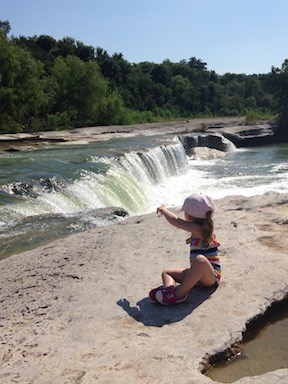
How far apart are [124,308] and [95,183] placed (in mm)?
7716

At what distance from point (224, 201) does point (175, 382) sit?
4939mm

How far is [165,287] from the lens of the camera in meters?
3.66

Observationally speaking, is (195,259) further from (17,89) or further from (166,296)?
(17,89)

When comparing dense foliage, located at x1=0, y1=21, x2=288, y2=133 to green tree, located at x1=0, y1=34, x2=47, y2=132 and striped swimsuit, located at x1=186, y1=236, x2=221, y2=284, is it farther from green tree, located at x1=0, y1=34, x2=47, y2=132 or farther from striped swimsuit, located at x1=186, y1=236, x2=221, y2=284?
striped swimsuit, located at x1=186, y1=236, x2=221, y2=284

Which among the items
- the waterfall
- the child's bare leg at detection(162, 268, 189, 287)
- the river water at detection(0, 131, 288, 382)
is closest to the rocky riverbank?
the river water at detection(0, 131, 288, 382)

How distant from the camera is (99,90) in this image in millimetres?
31047

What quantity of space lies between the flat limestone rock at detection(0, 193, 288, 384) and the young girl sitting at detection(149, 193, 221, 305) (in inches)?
3.8

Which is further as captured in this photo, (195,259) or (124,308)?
(195,259)

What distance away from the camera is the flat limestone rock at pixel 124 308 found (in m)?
2.80

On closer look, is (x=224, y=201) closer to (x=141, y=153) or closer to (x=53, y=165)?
(x=53, y=165)

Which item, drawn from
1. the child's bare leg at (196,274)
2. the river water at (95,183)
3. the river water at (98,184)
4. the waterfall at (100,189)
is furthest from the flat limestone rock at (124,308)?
the waterfall at (100,189)

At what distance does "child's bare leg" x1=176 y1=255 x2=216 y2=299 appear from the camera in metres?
3.71

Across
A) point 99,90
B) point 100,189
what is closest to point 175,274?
point 100,189

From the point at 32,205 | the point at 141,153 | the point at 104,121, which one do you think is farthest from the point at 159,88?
the point at 32,205
